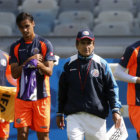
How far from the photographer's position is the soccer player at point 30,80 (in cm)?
559

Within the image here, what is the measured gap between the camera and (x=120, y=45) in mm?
8648

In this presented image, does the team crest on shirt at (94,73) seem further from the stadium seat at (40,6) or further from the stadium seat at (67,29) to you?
the stadium seat at (40,6)

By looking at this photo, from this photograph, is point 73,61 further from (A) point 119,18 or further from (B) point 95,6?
(B) point 95,6

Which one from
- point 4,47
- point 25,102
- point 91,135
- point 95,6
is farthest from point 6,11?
point 91,135

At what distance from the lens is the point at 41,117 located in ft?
18.5

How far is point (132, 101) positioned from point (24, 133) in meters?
1.28

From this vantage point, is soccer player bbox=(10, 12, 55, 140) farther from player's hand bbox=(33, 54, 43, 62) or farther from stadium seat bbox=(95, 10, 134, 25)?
stadium seat bbox=(95, 10, 134, 25)

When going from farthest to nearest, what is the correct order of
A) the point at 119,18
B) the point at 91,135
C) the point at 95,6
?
the point at 95,6 → the point at 119,18 → the point at 91,135

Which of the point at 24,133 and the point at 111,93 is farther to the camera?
the point at 24,133

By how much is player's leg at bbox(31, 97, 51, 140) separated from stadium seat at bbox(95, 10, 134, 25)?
18.4 feet

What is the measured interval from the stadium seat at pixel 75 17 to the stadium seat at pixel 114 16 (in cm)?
Result: 23

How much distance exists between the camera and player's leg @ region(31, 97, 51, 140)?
5.61m

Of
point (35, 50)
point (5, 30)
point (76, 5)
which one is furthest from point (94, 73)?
point (76, 5)

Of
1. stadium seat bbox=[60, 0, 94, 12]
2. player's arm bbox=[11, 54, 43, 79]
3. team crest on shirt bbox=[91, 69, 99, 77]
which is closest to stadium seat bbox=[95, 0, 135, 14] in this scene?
stadium seat bbox=[60, 0, 94, 12]
